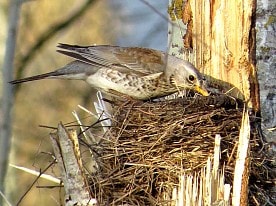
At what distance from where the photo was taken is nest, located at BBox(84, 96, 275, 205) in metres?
5.41

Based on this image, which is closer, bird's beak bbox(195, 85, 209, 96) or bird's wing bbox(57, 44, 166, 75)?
bird's beak bbox(195, 85, 209, 96)

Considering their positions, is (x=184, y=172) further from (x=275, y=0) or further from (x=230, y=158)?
(x=275, y=0)

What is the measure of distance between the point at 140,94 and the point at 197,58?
1.58ft

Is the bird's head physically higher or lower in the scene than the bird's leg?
higher

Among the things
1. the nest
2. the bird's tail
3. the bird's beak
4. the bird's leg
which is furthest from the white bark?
the bird's tail

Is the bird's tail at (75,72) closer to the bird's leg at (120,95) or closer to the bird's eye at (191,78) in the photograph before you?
the bird's leg at (120,95)

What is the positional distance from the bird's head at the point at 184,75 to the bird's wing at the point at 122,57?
0.08 m

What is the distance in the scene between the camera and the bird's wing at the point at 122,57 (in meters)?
6.50

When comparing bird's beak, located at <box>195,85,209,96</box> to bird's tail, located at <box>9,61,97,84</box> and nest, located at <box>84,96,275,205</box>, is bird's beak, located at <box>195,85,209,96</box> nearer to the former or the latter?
nest, located at <box>84,96,275,205</box>

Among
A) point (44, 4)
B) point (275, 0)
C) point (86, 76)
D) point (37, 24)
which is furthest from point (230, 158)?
point (44, 4)

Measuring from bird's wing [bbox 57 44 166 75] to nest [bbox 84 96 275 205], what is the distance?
0.79m

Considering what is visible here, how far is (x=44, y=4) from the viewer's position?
1481 centimetres

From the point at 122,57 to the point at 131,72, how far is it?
0.20 meters

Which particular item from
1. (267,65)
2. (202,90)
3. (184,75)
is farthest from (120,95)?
(267,65)
